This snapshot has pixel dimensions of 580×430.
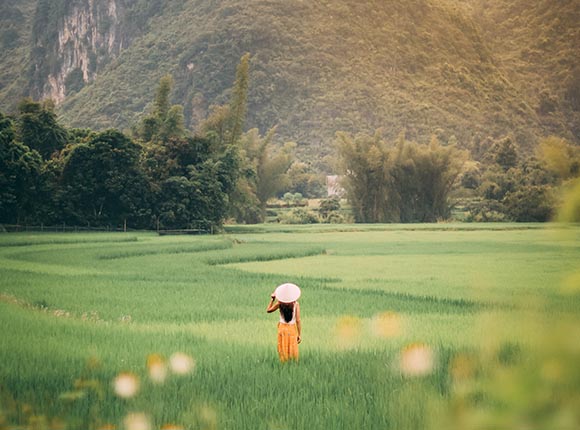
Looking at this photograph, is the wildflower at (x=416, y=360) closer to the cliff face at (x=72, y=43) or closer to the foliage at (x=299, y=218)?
the foliage at (x=299, y=218)

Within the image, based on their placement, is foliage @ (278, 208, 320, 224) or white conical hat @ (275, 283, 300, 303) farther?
foliage @ (278, 208, 320, 224)

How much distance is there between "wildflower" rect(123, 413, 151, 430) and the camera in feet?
8.68

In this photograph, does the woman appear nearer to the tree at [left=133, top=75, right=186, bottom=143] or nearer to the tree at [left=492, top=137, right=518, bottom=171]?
A: the tree at [left=133, top=75, right=186, bottom=143]

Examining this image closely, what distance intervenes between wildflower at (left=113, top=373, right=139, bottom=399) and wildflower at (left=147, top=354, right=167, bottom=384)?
0.10 m

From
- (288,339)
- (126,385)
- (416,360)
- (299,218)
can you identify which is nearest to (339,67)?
(299,218)

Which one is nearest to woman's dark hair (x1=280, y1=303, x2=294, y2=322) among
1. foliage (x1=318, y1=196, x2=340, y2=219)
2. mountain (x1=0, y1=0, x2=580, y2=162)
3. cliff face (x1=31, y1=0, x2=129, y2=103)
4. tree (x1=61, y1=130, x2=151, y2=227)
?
tree (x1=61, y1=130, x2=151, y2=227)

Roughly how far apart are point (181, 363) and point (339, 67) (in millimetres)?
60243

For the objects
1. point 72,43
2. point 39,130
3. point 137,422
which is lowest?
point 137,422

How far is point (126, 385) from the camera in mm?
3506

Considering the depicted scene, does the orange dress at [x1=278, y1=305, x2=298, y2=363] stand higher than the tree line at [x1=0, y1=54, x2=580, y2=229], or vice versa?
the tree line at [x1=0, y1=54, x2=580, y2=229]

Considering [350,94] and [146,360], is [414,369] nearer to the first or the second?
[146,360]

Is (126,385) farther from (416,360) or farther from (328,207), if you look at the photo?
(328,207)

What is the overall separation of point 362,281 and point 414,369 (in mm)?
6321

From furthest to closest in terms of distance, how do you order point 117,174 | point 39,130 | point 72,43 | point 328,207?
point 72,43 → point 328,207 → point 39,130 → point 117,174
